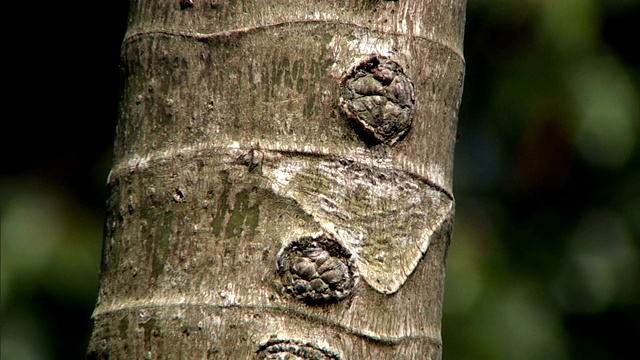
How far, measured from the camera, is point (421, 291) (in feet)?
2.37

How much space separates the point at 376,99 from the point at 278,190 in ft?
0.31

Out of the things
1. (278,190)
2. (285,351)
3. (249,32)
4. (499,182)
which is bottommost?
(285,351)

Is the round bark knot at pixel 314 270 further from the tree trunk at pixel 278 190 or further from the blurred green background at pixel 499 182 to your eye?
the blurred green background at pixel 499 182

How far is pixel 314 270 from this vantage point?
68 centimetres

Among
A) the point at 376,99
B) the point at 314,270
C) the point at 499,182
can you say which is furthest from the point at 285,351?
the point at 499,182

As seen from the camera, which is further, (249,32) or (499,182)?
(499,182)

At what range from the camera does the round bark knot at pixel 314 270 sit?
0.67 m

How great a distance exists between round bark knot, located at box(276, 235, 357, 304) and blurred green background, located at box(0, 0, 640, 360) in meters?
2.26

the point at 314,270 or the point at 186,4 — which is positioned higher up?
the point at 186,4

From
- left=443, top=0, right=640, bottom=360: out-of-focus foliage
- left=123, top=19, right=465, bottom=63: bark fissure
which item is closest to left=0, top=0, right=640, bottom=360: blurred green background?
left=443, top=0, right=640, bottom=360: out-of-focus foliage

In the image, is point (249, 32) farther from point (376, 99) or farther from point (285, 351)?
point (285, 351)

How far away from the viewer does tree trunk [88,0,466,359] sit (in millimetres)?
672

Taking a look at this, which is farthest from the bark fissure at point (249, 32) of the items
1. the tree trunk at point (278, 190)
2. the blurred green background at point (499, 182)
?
the blurred green background at point (499, 182)

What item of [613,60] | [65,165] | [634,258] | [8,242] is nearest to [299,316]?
[8,242]
